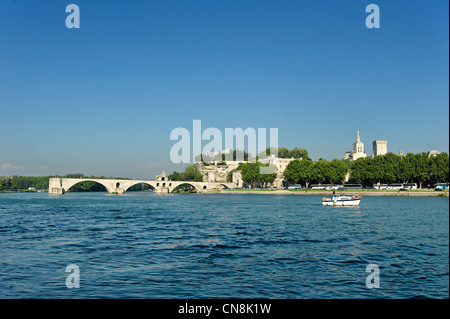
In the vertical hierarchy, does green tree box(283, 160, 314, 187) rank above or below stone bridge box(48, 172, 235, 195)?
above

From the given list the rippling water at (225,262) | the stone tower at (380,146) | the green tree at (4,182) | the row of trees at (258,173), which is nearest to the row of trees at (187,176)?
the row of trees at (258,173)

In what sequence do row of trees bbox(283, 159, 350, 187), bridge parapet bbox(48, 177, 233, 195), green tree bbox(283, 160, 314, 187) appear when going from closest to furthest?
1. row of trees bbox(283, 159, 350, 187)
2. bridge parapet bbox(48, 177, 233, 195)
3. green tree bbox(283, 160, 314, 187)

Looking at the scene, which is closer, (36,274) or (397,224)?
(36,274)

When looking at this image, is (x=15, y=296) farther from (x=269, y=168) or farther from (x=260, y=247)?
(x=269, y=168)

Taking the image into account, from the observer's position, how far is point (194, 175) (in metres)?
140

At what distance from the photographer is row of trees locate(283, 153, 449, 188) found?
82.6 meters

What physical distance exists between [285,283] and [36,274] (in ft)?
26.0

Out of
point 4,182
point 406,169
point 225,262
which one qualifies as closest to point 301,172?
point 406,169

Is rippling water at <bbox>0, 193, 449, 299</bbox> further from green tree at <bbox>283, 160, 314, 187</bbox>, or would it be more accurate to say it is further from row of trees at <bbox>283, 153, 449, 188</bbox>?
green tree at <bbox>283, 160, 314, 187</bbox>

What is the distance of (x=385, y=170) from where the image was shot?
289ft

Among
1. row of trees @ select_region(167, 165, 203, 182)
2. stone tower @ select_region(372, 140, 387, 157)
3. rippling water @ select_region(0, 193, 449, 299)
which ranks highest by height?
stone tower @ select_region(372, 140, 387, 157)

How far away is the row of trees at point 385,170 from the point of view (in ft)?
271

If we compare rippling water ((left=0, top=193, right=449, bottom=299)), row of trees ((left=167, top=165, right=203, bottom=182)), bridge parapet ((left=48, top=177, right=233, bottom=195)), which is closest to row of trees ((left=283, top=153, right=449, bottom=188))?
bridge parapet ((left=48, top=177, right=233, bottom=195))
